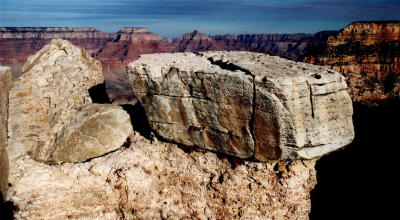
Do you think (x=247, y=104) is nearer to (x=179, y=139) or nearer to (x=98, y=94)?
(x=179, y=139)

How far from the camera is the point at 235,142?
5.67m

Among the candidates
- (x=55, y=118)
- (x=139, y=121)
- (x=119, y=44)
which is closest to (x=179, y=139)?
(x=139, y=121)

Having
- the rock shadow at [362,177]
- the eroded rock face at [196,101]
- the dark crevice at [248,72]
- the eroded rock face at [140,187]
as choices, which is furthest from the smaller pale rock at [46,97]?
the rock shadow at [362,177]

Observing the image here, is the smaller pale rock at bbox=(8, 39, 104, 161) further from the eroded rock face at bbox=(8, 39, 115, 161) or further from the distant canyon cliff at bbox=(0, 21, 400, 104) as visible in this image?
the distant canyon cliff at bbox=(0, 21, 400, 104)

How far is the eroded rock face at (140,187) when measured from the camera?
6086mm

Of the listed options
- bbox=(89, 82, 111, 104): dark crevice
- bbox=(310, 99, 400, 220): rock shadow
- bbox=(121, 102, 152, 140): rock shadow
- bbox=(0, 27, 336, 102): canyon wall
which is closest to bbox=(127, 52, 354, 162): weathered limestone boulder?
bbox=(121, 102, 152, 140): rock shadow

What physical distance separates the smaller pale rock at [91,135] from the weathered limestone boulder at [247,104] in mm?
1133

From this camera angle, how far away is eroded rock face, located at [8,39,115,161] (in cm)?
680

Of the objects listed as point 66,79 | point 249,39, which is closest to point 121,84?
point 66,79

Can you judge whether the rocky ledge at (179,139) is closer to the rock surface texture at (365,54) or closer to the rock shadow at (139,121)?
the rock shadow at (139,121)

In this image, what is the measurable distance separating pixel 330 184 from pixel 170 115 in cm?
646

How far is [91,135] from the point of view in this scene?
7090mm

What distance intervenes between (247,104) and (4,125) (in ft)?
18.5

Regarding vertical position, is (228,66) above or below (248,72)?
above
